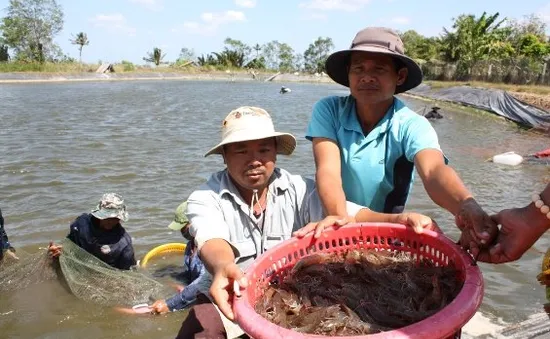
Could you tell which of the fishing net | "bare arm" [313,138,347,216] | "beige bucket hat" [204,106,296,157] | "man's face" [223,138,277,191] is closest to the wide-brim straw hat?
"bare arm" [313,138,347,216]

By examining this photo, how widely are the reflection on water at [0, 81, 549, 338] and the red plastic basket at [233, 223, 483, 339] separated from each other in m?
2.87

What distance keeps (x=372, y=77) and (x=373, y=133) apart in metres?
0.30

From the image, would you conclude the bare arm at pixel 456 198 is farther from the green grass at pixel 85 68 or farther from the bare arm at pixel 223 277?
the green grass at pixel 85 68

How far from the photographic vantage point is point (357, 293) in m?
2.09

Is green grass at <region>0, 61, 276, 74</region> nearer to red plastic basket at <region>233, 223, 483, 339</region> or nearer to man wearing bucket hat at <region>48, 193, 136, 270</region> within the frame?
man wearing bucket hat at <region>48, 193, 136, 270</region>

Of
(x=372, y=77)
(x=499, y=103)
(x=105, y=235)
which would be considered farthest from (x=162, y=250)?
(x=499, y=103)

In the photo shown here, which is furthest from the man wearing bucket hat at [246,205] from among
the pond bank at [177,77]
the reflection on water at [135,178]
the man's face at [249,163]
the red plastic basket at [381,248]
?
the pond bank at [177,77]

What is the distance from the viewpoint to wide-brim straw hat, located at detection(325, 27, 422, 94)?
2.45 metres

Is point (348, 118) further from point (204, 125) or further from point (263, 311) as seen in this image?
point (204, 125)

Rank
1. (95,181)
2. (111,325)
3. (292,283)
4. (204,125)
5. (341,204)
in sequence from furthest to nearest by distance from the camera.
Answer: (204,125) → (95,181) → (111,325) → (341,204) → (292,283)

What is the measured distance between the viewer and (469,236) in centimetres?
186

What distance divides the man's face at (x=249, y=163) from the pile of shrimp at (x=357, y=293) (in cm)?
48

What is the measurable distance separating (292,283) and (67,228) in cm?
588

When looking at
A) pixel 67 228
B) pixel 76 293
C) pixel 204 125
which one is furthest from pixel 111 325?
pixel 204 125
